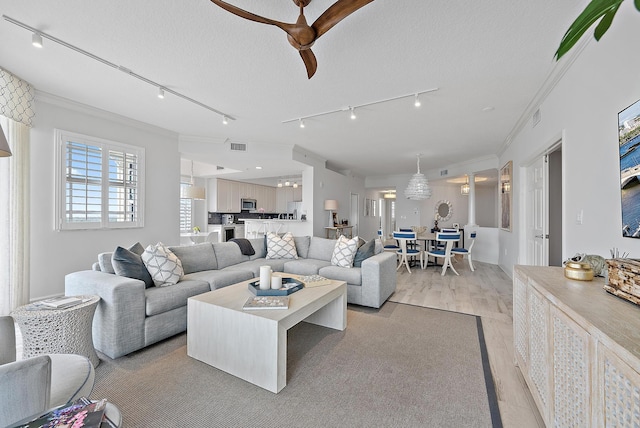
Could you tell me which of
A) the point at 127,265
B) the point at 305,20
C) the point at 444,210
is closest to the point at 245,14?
the point at 305,20

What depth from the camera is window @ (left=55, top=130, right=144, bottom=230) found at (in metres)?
3.61

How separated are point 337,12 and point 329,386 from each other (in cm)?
243

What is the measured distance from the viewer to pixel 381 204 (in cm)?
1329

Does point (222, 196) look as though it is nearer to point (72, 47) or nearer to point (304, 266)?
point (304, 266)

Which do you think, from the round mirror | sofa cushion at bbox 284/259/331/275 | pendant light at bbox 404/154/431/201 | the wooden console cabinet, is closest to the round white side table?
sofa cushion at bbox 284/259/331/275

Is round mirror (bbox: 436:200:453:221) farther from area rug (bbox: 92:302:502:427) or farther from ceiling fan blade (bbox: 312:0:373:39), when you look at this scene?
ceiling fan blade (bbox: 312:0:373:39)

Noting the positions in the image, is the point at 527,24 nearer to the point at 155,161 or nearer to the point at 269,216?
the point at 155,161

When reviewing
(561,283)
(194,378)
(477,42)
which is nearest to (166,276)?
(194,378)

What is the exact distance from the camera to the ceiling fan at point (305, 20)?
1571 millimetres

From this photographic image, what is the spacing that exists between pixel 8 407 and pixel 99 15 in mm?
2527

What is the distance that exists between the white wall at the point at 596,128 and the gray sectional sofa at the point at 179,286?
6.46 ft

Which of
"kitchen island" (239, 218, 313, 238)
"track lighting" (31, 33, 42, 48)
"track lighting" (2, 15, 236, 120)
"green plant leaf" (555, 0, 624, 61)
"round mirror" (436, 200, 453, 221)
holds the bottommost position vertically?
"kitchen island" (239, 218, 313, 238)

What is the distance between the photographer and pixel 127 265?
101 inches

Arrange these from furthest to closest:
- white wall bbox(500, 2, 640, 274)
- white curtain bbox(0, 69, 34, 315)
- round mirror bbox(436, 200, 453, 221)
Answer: round mirror bbox(436, 200, 453, 221) < white curtain bbox(0, 69, 34, 315) < white wall bbox(500, 2, 640, 274)
